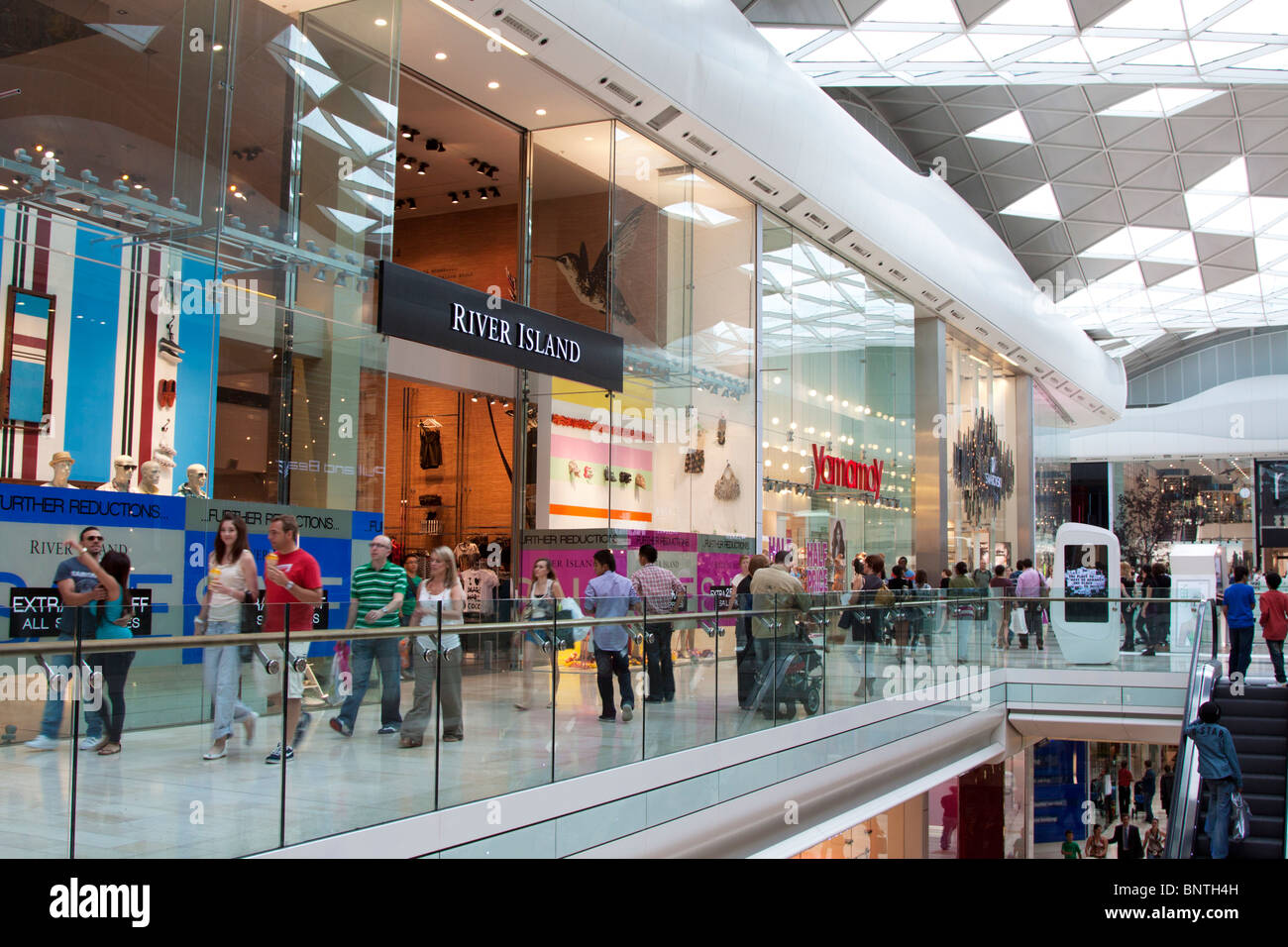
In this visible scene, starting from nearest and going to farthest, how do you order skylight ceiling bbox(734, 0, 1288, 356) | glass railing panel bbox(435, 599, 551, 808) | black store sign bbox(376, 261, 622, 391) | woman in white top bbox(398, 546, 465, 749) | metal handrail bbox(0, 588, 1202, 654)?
metal handrail bbox(0, 588, 1202, 654) < woman in white top bbox(398, 546, 465, 749) < glass railing panel bbox(435, 599, 551, 808) < black store sign bbox(376, 261, 622, 391) < skylight ceiling bbox(734, 0, 1288, 356)

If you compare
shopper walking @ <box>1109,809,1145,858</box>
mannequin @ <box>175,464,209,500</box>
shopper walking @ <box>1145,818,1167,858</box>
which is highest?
mannequin @ <box>175,464,209,500</box>

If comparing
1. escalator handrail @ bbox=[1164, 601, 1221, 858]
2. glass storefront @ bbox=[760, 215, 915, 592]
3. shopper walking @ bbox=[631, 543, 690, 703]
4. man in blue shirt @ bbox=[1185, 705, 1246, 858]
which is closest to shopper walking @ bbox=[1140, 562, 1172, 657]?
escalator handrail @ bbox=[1164, 601, 1221, 858]

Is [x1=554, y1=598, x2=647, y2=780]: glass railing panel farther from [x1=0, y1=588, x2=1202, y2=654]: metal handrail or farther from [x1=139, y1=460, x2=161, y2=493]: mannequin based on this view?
[x1=139, y1=460, x2=161, y2=493]: mannequin

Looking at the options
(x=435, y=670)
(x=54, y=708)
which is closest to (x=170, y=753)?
(x=54, y=708)

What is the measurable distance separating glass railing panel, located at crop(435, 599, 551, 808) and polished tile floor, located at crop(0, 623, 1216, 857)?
0.4 inches

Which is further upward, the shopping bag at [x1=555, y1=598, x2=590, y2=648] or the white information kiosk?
the shopping bag at [x1=555, y1=598, x2=590, y2=648]

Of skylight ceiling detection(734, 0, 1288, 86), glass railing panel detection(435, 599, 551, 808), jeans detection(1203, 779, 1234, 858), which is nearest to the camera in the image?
glass railing panel detection(435, 599, 551, 808)

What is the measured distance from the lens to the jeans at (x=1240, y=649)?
14.8 meters

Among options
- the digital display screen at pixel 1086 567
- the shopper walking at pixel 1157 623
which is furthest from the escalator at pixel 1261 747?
the digital display screen at pixel 1086 567

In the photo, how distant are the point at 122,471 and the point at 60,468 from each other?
0.54 m

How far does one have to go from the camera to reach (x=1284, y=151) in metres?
27.5

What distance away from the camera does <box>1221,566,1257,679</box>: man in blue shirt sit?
14.6 m
